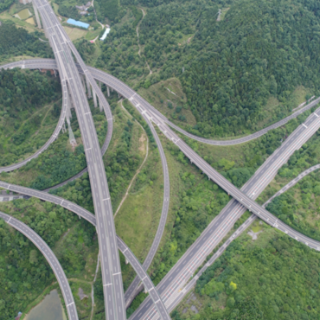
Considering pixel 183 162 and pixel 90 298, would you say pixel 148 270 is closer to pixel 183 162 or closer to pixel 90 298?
pixel 90 298

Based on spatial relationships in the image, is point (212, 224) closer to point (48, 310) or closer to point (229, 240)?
point (229, 240)

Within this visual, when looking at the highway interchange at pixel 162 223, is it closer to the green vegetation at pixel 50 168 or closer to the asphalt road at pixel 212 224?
the asphalt road at pixel 212 224

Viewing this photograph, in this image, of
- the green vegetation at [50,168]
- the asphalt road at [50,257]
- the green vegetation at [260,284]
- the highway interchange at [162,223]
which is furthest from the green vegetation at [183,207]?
the green vegetation at [50,168]

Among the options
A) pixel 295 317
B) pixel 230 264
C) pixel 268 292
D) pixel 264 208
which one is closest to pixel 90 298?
pixel 230 264

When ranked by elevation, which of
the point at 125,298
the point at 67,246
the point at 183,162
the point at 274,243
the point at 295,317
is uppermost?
the point at 183,162

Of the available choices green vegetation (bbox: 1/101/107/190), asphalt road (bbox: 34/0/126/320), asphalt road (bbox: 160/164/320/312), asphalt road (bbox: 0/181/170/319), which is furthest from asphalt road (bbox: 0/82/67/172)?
asphalt road (bbox: 160/164/320/312)

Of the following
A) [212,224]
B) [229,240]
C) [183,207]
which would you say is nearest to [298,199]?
[229,240]
